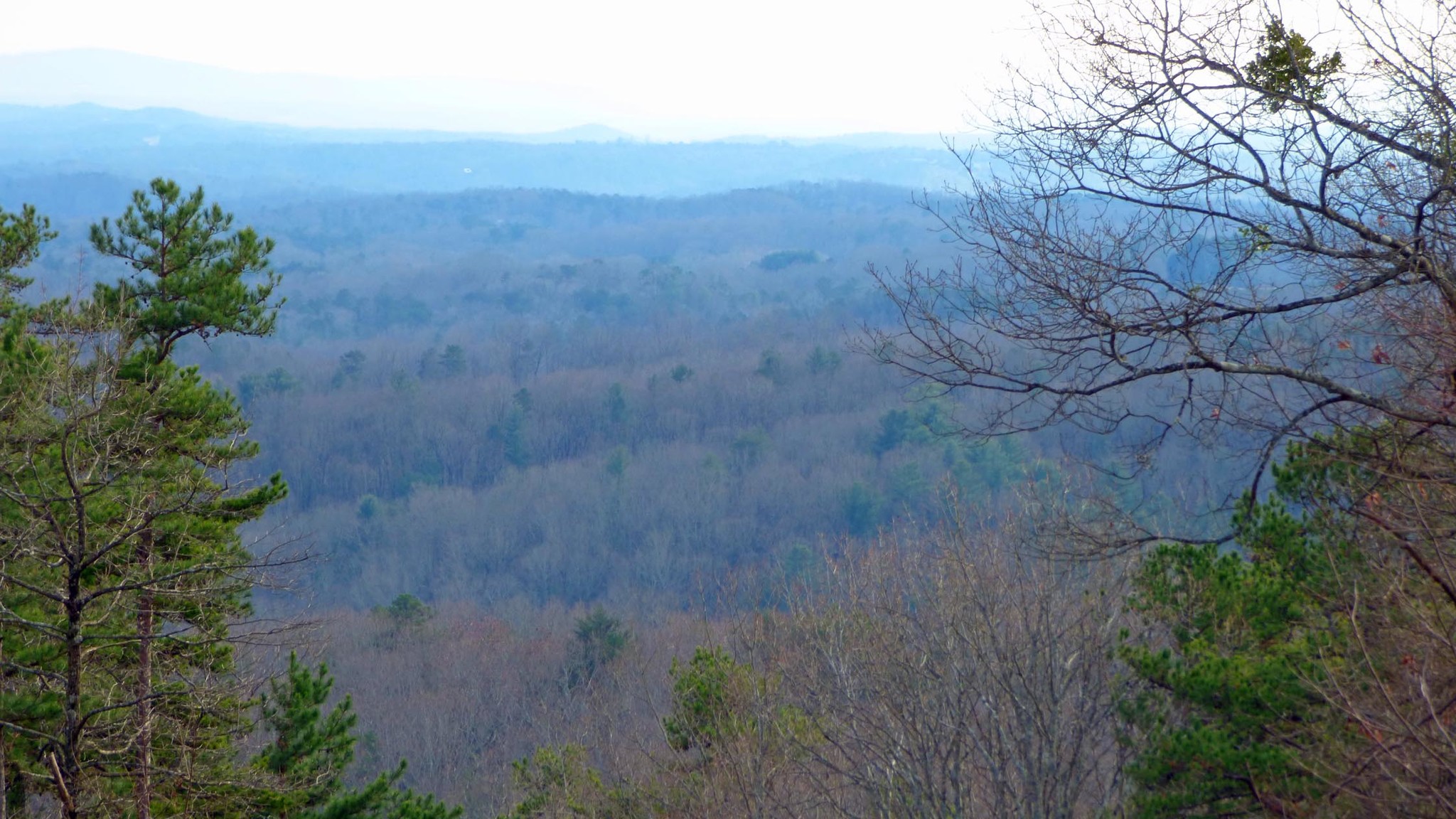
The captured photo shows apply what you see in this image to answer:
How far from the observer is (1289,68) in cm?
547

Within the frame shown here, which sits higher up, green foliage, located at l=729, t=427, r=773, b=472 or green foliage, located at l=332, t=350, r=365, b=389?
green foliage, located at l=332, t=350, r=365, b=389

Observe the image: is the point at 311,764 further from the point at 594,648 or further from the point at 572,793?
the point at 594,648

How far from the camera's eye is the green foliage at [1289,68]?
543 cm

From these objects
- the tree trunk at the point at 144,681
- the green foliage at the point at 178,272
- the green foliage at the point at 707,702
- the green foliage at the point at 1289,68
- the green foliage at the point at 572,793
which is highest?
the green foliage at the point at 1289,68

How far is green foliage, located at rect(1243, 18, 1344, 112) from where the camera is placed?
5.43m

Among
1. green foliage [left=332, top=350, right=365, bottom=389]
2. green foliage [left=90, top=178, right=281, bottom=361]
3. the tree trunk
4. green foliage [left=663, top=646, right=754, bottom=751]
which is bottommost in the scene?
green foliage [left=332, top=350, right=365, bottom=389]

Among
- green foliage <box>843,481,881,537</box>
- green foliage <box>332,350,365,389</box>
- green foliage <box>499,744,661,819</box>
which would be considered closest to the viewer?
green foliage <box>499,744,661,819</box>

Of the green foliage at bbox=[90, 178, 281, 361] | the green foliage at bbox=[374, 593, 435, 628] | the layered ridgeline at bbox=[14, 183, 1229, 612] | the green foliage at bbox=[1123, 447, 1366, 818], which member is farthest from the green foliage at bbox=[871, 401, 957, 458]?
the green foliage at bbox=[90, 178, 281, 361]

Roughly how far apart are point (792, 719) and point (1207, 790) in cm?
430

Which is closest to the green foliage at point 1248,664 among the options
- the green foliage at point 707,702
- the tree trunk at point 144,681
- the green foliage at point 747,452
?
the green foliage at point 707,702

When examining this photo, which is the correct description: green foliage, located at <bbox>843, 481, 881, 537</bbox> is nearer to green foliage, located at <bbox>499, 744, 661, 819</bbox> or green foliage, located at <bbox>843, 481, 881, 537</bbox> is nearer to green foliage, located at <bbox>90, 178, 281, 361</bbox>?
green foliage, located at <bbox>499, 744, 661, 819</bbox>

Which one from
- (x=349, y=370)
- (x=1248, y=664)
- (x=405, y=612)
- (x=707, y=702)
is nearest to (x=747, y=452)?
(x=405, y=612)

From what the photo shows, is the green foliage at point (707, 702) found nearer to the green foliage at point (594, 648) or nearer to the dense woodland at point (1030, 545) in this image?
the dense woodland at point (1030, 545)

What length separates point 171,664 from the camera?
29.3ft
